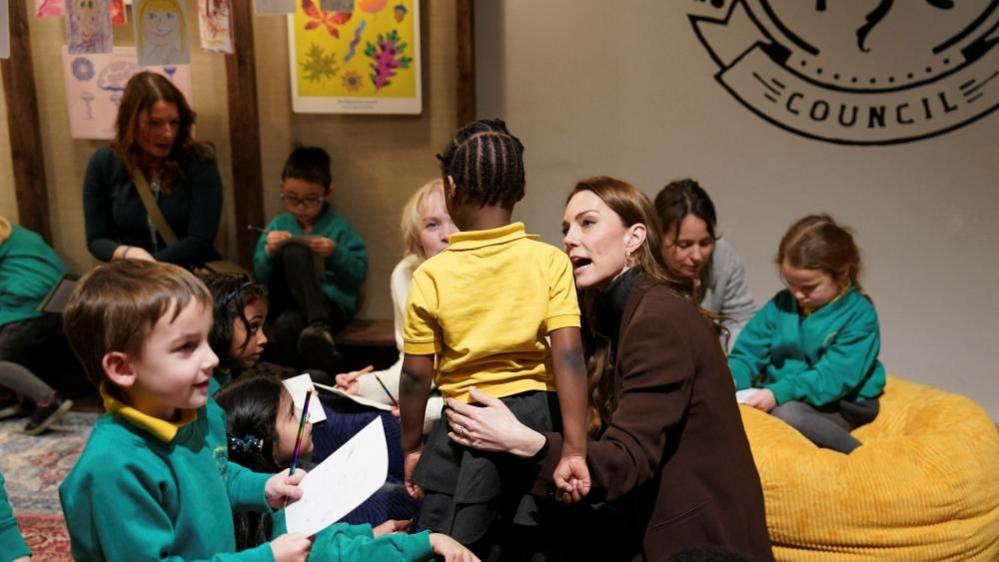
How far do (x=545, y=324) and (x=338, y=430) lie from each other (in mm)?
1049

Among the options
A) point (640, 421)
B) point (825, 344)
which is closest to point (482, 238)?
point (640, 421)

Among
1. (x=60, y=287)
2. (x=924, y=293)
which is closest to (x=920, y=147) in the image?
(x=924, y=293)

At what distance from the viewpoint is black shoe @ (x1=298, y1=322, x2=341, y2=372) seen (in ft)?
12.8

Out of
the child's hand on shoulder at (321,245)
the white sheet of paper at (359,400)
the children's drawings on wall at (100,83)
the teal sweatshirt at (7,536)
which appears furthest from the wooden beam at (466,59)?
the teal sweatshirt at (7,536)

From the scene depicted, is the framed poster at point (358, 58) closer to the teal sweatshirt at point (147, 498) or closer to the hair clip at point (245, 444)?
the hair clip at point (245, 444)

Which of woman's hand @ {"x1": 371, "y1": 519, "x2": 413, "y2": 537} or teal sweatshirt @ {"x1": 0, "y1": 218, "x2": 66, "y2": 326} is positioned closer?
woman's hand @ {"x1": 371, "y1": 519, "x2": 413, "y2": 537}

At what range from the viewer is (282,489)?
5.21 feet

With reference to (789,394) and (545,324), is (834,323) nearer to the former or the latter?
(789,394)

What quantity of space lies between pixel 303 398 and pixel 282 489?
30.4 inches

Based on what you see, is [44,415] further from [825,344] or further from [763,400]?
[825,344]

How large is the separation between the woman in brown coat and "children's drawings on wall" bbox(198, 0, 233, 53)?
2.17 metres

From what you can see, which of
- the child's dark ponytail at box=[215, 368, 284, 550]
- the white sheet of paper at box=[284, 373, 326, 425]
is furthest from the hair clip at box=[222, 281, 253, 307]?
the child's dark ponytail at box=[215, 368, 284, 550]

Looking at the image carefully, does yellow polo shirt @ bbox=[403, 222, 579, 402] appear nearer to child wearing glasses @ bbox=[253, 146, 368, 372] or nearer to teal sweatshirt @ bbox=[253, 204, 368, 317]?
child wearing glasses @ bbox=[253, 146, 368, 372]

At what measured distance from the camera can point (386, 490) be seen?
244 centimetres
